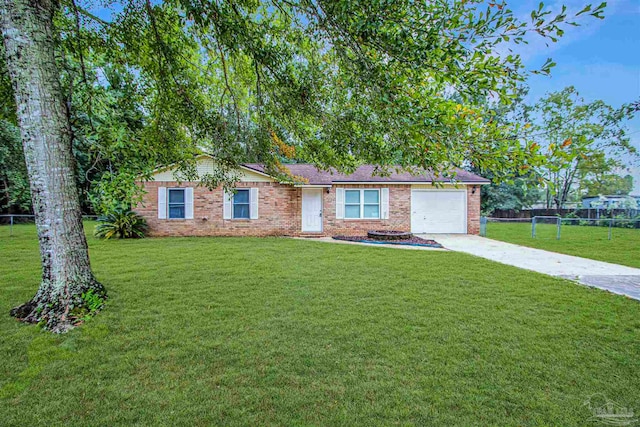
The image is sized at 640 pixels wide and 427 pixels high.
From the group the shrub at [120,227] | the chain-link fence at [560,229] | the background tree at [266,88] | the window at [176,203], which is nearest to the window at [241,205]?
the window at [176,203]

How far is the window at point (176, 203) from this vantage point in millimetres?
12672

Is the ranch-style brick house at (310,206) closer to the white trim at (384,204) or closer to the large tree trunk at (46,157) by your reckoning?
the white trim at (384,204)

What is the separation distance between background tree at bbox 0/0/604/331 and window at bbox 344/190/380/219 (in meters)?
7.17

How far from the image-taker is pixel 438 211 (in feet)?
46.6

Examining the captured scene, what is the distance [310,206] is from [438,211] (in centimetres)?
574

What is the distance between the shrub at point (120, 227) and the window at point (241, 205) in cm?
360

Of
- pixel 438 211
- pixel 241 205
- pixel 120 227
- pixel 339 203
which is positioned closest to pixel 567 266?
pixel 438 211

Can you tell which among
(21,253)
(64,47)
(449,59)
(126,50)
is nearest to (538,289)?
(449,59)

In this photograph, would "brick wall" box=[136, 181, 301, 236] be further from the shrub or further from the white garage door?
the white garage door

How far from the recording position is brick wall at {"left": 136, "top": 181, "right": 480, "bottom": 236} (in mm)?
12672

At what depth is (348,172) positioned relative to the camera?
5.69 meters

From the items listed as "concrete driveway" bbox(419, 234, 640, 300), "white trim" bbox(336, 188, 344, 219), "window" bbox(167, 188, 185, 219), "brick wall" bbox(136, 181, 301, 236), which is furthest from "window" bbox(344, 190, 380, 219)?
"window" bbox(167, 188, 185, 219)

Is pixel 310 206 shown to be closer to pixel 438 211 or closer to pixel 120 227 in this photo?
pixel 438 211

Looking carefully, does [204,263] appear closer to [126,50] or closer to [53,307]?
[53,307]
